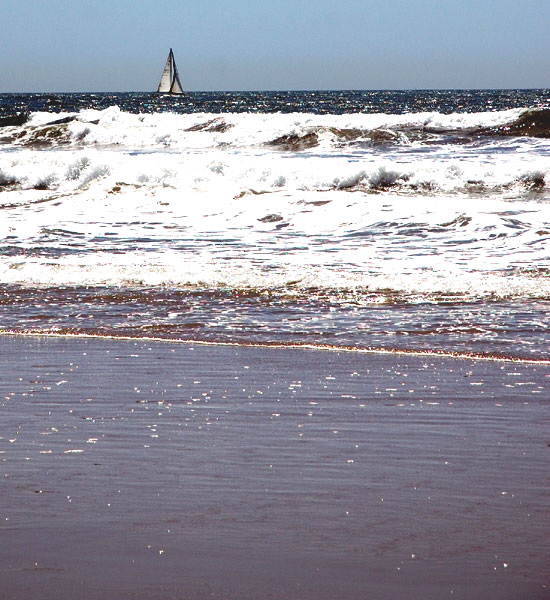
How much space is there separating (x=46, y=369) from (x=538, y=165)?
14723 mm

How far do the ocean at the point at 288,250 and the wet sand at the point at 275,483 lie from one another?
1312 mm

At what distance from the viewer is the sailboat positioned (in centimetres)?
7719

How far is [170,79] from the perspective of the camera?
7806 cm

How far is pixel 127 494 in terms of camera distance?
9.37 feet

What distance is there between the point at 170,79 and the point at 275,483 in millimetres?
78211

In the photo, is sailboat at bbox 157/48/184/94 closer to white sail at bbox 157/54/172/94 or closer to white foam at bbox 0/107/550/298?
white sail at bbox 157/54/172/94

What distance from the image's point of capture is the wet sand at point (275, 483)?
2.25m

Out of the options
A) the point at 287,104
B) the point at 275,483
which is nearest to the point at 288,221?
the point at 275,483

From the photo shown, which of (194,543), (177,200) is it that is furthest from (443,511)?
(177,200)

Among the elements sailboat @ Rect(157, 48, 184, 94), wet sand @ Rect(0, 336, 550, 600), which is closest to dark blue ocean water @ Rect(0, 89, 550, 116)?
sailboat @ Rect(157, 48, 184, 94)

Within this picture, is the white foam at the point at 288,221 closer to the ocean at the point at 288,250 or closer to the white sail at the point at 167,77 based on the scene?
the ocean at the point at 288,250

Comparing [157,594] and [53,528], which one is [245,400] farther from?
[157,594]

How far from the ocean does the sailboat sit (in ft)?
188

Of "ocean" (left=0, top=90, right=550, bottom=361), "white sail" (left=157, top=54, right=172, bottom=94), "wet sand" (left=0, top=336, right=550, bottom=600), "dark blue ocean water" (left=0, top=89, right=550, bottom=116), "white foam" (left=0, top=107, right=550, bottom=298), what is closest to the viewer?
"wet sand" (left=0, top=336, right=550, bottom=600)
